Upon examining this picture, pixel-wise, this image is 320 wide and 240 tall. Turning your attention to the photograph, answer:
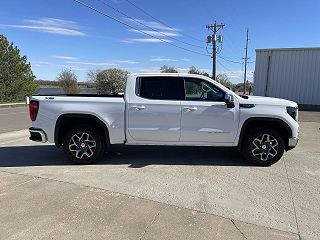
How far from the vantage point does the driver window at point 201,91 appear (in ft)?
20.6

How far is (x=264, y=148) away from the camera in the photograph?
6371 millimetres

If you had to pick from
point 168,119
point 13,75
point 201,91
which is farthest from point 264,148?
point 13,75

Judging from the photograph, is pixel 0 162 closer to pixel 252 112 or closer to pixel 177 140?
pixel 177 140

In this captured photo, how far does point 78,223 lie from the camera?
12.5 ft

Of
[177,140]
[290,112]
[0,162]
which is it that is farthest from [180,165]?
[0,162]

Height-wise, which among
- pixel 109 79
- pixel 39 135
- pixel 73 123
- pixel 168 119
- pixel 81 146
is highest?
pixel 109 79

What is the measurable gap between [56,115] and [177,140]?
7.92ft

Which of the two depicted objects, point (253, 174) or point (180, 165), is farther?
point (180, 165)

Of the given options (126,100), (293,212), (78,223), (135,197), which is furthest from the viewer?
(126,100)

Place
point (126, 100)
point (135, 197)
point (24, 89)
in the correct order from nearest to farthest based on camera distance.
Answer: point (135, 197), point (126, 100), point (24, 89)

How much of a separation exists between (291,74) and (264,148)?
16.1 m

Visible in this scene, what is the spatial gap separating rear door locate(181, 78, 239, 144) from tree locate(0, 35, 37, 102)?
1338 inches

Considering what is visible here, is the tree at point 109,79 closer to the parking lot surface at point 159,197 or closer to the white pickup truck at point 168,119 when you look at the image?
the white pickup truck at point 168,119

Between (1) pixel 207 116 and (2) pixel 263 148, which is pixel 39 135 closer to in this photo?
(1) pixel 207 116
